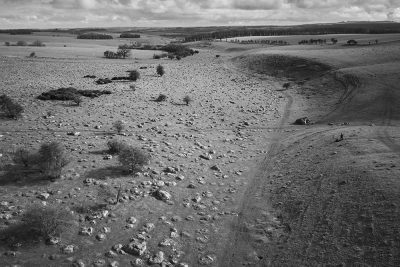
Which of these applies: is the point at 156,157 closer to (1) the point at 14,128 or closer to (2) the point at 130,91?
(1) the point at 14,128

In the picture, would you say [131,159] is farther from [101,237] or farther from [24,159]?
[101,237]

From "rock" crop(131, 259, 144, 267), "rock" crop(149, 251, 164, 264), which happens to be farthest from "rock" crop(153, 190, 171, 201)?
"rock" crop(131, 259, 144, 267)

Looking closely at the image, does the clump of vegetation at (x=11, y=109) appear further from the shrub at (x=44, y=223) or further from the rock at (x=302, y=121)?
the rock at (x=302, y=121)

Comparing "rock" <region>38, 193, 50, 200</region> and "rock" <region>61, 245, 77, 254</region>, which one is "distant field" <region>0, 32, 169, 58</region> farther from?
"rock" <region>61, 245, 77, 254</region>

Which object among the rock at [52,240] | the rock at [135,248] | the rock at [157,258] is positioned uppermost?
the rock at [52,240]

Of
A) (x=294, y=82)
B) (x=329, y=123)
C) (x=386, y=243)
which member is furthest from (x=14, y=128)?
(x=294, y=82)

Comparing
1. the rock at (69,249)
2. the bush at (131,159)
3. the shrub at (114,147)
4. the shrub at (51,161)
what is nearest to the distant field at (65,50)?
the shrub at (114,147)
